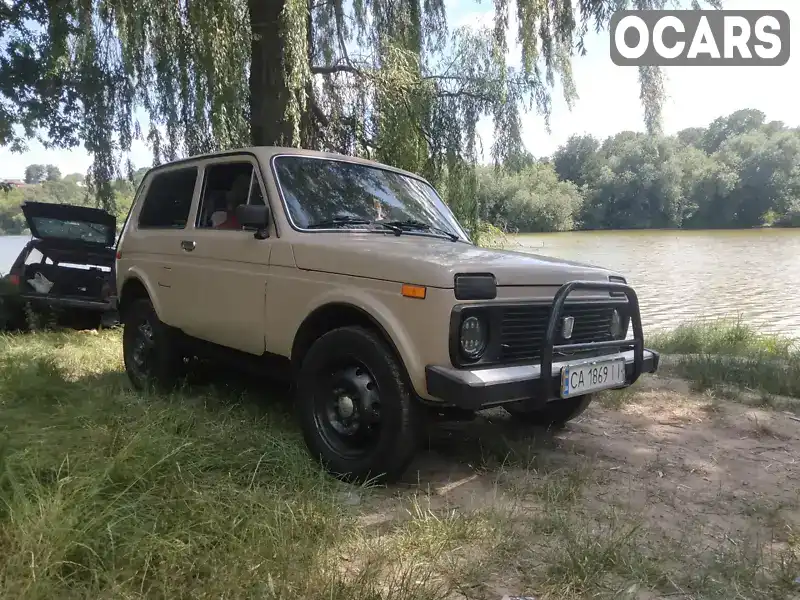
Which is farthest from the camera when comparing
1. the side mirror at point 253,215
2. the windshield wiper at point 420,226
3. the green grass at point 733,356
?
the green grass at point 733,356

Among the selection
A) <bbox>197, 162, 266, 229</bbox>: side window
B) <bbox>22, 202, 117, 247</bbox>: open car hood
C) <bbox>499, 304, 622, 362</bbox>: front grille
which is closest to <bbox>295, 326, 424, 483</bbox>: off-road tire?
<bbox>499, 304, 622, 362</bbox>: front grille

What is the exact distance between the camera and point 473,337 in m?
3.18

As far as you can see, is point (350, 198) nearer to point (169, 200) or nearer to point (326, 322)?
point (326, 322)

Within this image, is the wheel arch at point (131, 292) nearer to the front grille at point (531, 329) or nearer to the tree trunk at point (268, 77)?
the tree trunk at point (268, 77)

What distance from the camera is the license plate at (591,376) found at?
10.8ft

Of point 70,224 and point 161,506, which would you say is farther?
point 70,224

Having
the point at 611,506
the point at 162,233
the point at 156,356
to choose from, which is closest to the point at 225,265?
the point at 162,233

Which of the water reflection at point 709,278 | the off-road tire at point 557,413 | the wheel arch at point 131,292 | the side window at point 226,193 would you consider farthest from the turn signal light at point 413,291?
the water reflection at point 709,278

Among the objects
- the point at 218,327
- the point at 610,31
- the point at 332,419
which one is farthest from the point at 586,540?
the point at 610,31

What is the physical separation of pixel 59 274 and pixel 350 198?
19.5ft

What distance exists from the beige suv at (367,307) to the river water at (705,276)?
5.42 metres

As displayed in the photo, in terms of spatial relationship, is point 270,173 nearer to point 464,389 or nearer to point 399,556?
point 464,389

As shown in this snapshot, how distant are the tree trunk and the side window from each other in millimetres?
2722

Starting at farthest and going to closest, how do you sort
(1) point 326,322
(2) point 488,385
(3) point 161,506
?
(1) point 326,322 < (2) point 488,385 < (3) point 161,506
